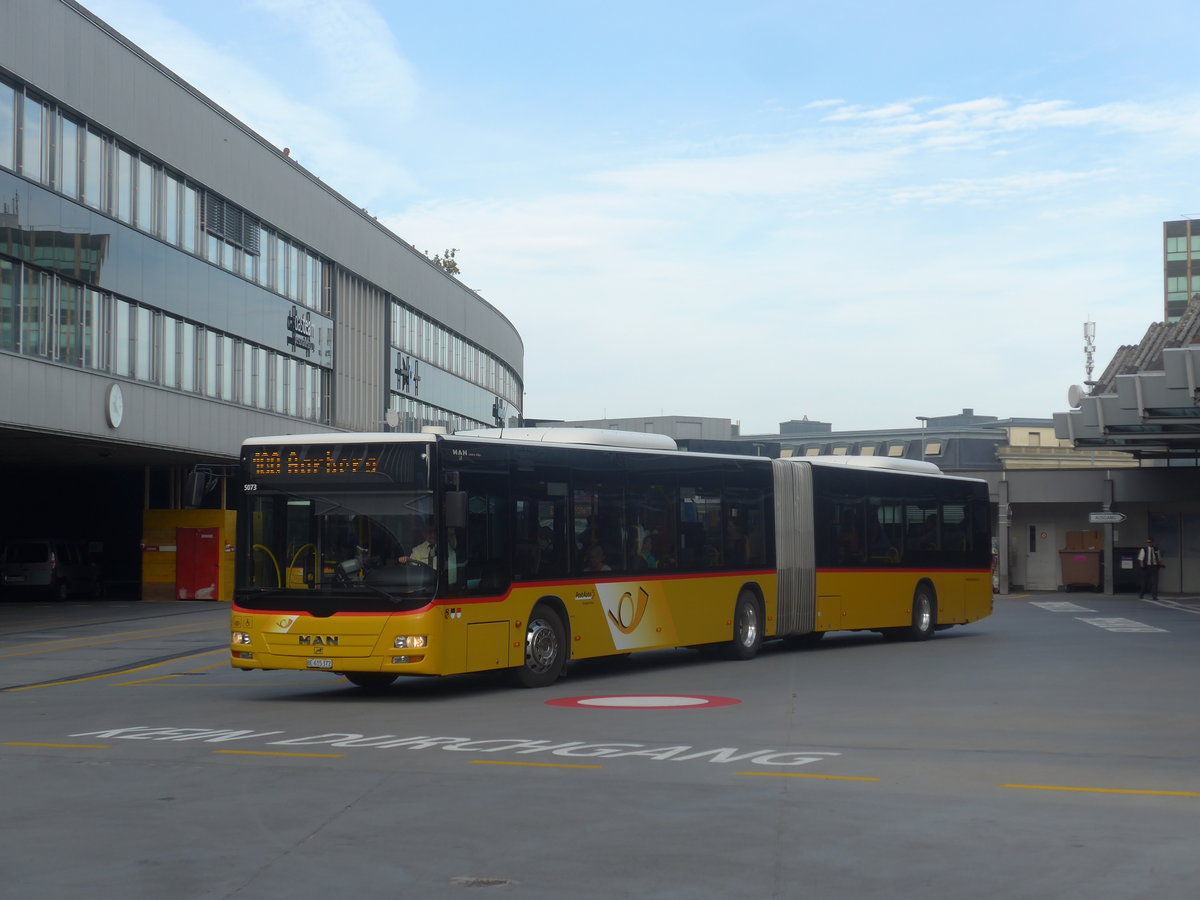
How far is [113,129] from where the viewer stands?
34469 mm

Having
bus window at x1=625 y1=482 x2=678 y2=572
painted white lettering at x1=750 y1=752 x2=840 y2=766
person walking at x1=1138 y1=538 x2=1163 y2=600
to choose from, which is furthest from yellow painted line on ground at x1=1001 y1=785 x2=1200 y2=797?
person walking at x1=1138 y1=538 x2=1163 y2=600

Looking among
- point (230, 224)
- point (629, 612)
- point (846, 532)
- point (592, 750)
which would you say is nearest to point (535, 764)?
point (592, 750)

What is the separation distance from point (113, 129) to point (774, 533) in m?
19.9

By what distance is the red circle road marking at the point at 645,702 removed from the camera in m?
15.0

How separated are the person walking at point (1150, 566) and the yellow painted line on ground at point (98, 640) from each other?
2711 centimetres

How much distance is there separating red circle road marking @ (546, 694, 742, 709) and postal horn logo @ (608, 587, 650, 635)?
227 cm

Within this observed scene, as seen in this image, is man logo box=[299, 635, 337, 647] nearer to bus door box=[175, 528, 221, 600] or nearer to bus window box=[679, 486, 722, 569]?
bus window box=[679, 486, 722, 569]

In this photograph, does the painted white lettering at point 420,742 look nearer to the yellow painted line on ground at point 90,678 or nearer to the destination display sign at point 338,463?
the destination display sign at point 338,463

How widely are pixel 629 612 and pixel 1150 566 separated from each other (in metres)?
30.3

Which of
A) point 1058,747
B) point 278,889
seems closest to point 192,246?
point 1058,747

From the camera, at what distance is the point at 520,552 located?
1669 centimetres

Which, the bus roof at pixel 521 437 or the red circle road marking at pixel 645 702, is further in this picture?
the bus roof at pixel 521 437

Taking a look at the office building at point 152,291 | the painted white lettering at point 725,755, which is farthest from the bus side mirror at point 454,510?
the office building at point 152,291

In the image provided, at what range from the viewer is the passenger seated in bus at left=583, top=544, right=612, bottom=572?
58.7ft
